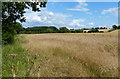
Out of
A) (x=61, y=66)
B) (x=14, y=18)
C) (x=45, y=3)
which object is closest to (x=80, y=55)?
(x=61, y=66)

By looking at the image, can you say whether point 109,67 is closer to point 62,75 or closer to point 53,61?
point 62,75

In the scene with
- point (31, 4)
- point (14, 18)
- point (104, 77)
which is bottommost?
point (104, 77)

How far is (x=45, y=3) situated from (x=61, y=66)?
4571 millimetres

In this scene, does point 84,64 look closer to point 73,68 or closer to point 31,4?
point 73,68

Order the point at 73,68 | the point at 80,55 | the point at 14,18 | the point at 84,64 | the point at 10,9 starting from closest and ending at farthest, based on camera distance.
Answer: the point at 73,68 → the point at 84,64 → the point at 80,55 → the point at 10,9 → the point at 14,18

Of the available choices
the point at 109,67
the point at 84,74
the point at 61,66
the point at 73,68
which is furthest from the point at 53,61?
the point at 109,67

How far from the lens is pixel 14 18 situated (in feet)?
28.6

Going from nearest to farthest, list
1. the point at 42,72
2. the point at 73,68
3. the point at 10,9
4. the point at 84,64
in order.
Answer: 1. the point at 42,72
2. the point at 73,68
3. the point at 84,64
4. the point at 10,9

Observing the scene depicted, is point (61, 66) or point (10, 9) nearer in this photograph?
point (61, 66)

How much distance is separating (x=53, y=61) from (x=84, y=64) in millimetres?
851

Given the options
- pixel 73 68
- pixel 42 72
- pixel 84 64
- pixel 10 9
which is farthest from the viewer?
pixel 10 9

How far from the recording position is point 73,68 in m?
4.24

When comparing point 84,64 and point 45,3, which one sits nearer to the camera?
point 84,64

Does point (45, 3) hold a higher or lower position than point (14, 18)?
higher
